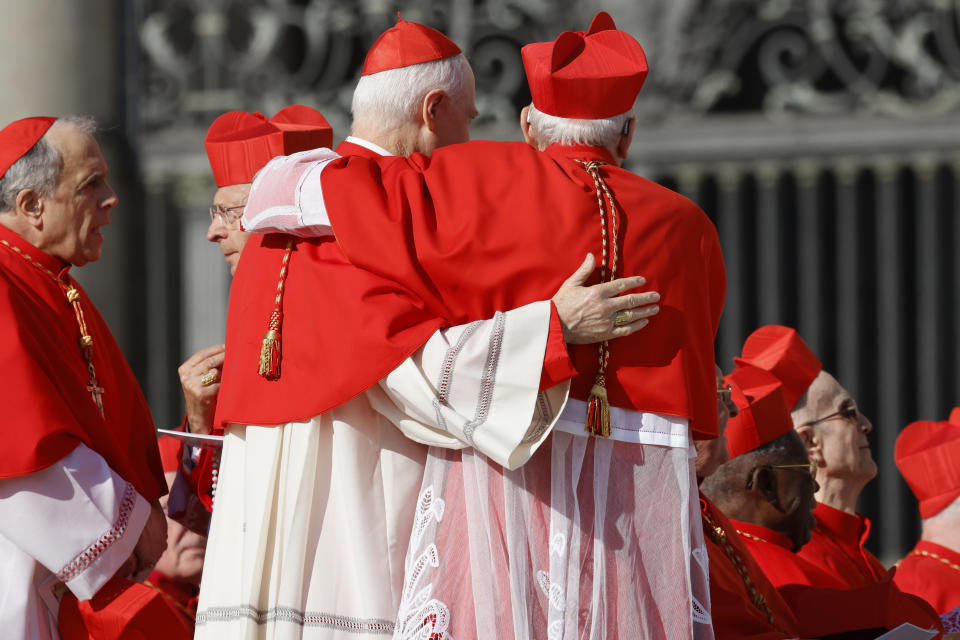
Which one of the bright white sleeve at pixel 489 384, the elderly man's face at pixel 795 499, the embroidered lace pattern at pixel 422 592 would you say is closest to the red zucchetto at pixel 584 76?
the bright white sleeve at pixel 489 384

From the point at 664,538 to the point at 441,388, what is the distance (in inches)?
21.8

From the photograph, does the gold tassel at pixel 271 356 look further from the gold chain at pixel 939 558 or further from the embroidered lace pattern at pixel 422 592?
the gold chain at pixel 939 558

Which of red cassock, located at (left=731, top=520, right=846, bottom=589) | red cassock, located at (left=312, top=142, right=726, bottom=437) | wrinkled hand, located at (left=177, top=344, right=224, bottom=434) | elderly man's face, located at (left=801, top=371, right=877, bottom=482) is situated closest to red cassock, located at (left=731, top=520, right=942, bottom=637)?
red cassock, located at (left=731, top=520, right=846, bottom=589)

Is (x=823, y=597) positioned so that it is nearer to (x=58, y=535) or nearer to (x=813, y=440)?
(x=813, y=440)

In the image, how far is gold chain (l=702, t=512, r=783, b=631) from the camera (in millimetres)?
4016

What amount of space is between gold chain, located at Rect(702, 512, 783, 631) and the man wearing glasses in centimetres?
108

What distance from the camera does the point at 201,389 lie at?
4281 millimetres

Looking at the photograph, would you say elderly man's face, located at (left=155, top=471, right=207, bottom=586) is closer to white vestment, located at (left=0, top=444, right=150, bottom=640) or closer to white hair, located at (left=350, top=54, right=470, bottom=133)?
white vestment, located at (left=0, top=444, right=150, bottom=640)

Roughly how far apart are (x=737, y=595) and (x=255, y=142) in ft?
6.02

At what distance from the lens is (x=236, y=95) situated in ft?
24.5

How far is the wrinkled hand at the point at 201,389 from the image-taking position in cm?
429

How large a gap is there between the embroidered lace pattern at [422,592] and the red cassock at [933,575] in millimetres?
2267

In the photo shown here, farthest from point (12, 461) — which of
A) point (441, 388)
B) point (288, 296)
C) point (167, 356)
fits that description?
point (167, 356)

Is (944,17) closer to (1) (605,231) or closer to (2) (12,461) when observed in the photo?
(1) (605,231)
